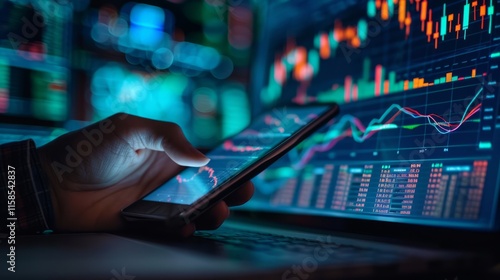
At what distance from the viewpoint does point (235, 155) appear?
2.60ft

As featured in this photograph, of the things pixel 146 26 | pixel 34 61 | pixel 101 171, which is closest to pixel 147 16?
pixel 146 26

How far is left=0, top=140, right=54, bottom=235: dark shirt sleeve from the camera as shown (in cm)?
74

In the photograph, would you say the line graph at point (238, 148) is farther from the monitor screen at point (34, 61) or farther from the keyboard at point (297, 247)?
the monitor screen at point (34, 61)

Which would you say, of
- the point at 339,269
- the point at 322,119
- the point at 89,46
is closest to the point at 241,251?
the point at 339,269

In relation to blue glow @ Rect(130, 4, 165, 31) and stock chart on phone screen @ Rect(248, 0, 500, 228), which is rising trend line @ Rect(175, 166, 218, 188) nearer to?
stock chart on phone screen @ Rect(248, 0, 500, 228)

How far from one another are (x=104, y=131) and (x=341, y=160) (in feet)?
1.38

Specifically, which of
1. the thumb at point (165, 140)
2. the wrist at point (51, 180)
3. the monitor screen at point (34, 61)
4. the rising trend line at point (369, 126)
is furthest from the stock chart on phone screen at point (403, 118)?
the monitor screen at point (34, 61)

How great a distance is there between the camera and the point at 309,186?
2.86 feet

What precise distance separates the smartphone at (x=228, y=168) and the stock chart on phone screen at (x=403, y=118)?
9 cm

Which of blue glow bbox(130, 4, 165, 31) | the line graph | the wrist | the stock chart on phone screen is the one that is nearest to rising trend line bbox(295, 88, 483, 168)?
the stock chart on phone screen

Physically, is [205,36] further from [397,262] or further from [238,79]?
[397,262]

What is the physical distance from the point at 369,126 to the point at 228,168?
0.25m

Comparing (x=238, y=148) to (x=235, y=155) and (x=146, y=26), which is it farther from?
(x=146, y=26)

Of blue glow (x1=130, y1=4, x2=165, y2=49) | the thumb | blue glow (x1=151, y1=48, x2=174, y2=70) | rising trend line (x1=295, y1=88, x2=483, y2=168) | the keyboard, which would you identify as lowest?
the keyboard
